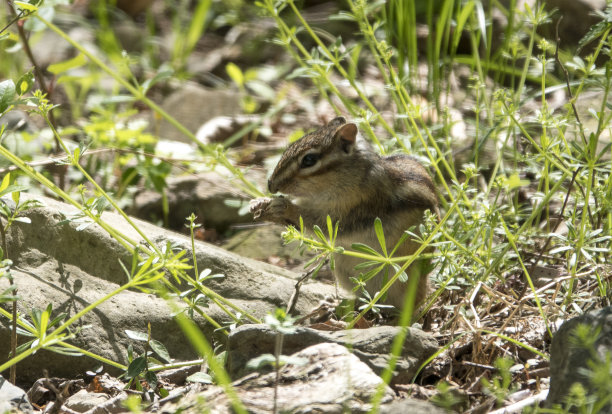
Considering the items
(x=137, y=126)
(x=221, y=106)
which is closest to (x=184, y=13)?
(x=221, y=106)

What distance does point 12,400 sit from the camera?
255 centimetres

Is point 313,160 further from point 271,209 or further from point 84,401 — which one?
point 84,401

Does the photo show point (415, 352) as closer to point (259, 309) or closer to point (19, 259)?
point (259, 309)

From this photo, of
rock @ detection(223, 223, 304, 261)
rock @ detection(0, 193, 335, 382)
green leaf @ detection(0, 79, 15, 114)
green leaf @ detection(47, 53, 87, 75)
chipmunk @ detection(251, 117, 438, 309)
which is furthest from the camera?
rock @ detection(223, 223, 304, 261)

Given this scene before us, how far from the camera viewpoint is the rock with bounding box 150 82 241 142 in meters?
6.48

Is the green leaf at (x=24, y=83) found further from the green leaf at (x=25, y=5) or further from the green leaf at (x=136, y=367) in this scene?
the green leaf at (x=136, y=367)

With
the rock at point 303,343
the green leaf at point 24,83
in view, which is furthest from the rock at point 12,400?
the green leaf at point 24,83

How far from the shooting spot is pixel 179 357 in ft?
10.9

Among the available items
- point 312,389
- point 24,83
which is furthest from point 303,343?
point 24,83

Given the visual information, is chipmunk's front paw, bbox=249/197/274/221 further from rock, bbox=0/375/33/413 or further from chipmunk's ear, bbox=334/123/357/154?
rock, bbox=0/375/33/413

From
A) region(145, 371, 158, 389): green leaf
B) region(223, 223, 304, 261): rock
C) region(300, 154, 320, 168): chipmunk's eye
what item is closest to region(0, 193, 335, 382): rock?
region(145, 371, 158, 389): green leaf

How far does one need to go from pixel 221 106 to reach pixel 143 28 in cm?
229

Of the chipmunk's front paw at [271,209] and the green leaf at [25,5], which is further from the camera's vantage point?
the chipmunk's front paw at [271,209]

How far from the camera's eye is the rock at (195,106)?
21.3 ft
